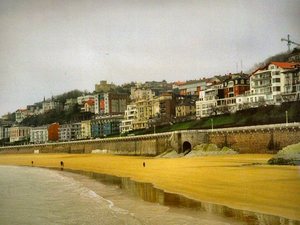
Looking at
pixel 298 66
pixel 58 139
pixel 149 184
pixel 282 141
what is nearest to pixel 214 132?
pixel 282 141

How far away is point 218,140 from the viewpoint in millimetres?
27109

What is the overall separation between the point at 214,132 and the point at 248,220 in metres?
19.9

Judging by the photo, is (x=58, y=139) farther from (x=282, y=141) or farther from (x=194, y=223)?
(x=194, y=223)

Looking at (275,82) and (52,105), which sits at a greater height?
(52,105)

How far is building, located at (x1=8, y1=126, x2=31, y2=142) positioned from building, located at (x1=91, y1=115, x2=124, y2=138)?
1767cm

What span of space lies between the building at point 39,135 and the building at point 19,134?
1417 millimetres

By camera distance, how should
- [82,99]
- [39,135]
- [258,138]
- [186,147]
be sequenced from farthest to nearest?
[82,99]
[39,135]
[186,147]
[258,138]

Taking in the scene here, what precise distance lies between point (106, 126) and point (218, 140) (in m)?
39.9

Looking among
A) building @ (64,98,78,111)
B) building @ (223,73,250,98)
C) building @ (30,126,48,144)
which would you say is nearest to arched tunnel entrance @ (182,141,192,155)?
building @ (223,73,250,98)

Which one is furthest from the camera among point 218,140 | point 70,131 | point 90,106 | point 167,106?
point 90,106

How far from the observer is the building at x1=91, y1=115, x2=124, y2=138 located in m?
64.8

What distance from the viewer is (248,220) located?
25.6 ft

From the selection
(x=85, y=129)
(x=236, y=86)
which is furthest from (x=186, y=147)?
(x=85, y=129)

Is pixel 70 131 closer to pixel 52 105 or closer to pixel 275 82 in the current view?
pixel 52 105
